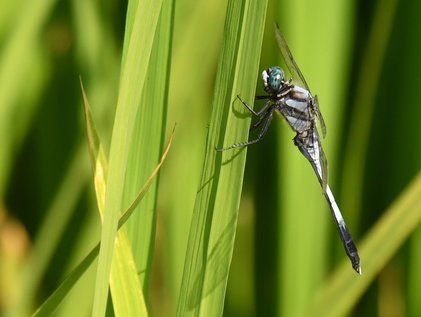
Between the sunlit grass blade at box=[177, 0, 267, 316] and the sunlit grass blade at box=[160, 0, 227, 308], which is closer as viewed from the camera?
the sunlit grass blade at box=[177, 0, 267, 316]

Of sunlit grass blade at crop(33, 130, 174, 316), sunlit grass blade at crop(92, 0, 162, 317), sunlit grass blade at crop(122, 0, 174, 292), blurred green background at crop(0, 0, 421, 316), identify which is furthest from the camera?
blurred green background at crop(0, 0, 421, 316)

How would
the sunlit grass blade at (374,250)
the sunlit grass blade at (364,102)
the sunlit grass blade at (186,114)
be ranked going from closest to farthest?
the sunlit grass blade at (374,250) → the sunlit grass blade at (186,114) → the sunlit grass blade at (364,102)

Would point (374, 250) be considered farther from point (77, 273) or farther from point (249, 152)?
point (249, 152)

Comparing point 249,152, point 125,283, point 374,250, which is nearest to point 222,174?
point 125,283

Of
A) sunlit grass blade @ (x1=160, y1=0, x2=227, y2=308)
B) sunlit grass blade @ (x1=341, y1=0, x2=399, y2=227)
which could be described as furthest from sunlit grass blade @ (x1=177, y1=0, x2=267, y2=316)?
sunlit grass blade @ (x1=341, y1=0, x2=399, y2=227)

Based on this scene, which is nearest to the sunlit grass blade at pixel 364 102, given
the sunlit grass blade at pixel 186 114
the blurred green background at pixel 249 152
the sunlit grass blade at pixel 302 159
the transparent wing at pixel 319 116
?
the blurred green background at pixel 249 152

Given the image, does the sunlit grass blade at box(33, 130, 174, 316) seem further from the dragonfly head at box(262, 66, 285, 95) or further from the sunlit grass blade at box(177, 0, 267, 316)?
the dragonfly head at box(262, 66, 285, 95)

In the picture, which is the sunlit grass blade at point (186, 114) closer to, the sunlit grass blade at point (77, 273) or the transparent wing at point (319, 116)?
the transparent wing at point (319, 116)
